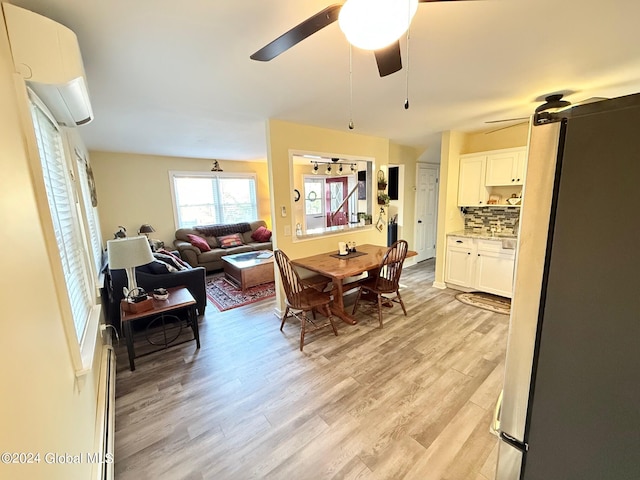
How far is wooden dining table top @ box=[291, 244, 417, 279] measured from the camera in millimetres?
2855

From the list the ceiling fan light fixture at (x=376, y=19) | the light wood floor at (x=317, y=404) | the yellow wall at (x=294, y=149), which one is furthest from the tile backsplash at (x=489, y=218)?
the ceiling fan light fixture at (x=376, y=19)

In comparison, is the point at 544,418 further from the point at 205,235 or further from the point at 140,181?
the point at 140,181

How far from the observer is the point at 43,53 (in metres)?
1.15

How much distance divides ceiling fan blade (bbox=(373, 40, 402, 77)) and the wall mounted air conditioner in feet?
4.84

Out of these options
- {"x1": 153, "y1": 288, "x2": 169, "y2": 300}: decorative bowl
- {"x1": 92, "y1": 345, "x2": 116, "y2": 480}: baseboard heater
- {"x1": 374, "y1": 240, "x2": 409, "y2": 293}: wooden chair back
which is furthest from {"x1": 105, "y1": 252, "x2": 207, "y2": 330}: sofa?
{"x1": 374, "y1": 240, "x2": 409, "y2": 293}: wooden chair back

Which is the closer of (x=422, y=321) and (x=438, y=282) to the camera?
(x=422, y=321)

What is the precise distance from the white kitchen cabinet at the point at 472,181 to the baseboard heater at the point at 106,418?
4756 mm

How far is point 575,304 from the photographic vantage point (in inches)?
25.9

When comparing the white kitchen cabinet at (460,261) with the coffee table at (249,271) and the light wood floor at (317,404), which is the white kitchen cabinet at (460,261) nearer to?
the light wood floor at (317,404)

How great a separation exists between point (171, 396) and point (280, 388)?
34.1 inches

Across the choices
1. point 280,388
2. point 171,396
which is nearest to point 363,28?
point 280,388

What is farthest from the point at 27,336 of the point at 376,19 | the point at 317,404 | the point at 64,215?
the point at 317,404

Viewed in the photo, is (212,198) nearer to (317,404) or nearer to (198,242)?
(198,242)

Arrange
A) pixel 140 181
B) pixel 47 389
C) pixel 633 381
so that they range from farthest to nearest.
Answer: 1. pixel 140 181
2. pixel 47 389
3. pixel 633 381
